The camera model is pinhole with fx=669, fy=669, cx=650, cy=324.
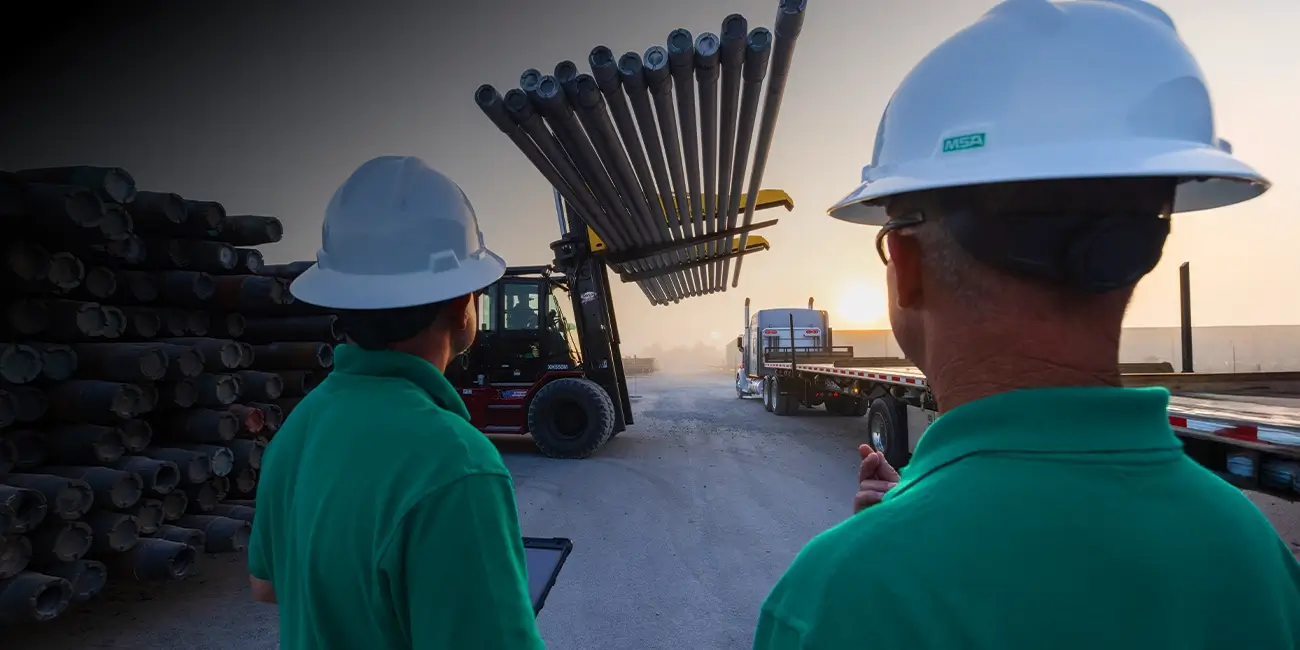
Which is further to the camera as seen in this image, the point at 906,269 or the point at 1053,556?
the point at 906,269

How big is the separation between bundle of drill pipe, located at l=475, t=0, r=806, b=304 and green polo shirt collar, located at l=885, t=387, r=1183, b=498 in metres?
4.45

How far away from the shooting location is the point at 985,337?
884mm

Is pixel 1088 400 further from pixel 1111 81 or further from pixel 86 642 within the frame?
pixel 86 642

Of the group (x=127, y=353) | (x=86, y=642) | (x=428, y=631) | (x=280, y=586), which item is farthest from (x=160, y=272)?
(x=428, y=631)

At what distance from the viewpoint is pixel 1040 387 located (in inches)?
33.1

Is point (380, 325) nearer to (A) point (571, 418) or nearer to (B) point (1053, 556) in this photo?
(B) point (1053, 556)

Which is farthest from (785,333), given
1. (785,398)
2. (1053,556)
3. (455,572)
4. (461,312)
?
(1053,556)

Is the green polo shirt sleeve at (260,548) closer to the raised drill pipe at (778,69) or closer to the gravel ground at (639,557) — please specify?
the gravel ground at (639,557)

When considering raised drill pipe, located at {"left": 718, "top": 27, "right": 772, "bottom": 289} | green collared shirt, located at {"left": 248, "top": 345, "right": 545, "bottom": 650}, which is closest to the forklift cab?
raised drill pipe, located at {"left": 718, "top": 27, "right": 772, "bottom": 289}

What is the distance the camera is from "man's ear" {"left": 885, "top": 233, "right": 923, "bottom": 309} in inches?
37.9

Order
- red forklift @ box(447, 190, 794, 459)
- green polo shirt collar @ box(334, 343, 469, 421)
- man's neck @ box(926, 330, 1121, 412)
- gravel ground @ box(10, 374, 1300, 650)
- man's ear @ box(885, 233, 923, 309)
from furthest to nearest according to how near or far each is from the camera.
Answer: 1. red forklift @ box(447, 190, 794, 459)
2. gravel ground @ box(10, 374, 1300, 650)
3. green polo shirt collar @ box(334, 343, 469, 421)
4. man's ear @ box(885, 233, 923, 309)
5. man's neck @ box(926, 330, 1121, 412)

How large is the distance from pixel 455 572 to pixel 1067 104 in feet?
3.96

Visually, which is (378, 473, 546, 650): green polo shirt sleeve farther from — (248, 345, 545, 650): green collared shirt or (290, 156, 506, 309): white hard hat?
(290, 156, 506, 309): white hard hat

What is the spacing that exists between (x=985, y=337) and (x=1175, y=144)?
388 millimetres
